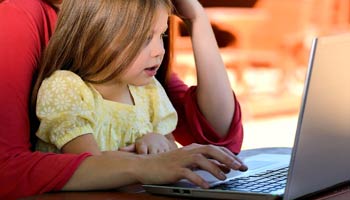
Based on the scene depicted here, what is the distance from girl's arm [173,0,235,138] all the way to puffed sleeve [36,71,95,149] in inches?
13.8

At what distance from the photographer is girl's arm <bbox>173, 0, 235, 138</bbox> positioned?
59.5 inches

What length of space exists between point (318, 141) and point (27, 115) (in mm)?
511

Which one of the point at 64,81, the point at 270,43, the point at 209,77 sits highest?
the point at 64,81

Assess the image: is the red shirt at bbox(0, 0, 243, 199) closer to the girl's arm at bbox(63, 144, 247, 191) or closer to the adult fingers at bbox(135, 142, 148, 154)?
the girl's arm at bbox(63, 144, 247, 191)

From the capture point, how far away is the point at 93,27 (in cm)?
125

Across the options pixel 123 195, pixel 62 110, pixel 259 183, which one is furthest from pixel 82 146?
pixel 259 183

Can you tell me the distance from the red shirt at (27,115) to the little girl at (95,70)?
4 centimetres

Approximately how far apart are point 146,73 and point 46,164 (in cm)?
30

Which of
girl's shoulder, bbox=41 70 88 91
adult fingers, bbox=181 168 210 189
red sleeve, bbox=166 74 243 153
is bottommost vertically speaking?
red sleeve, bbox=166 74 243 153

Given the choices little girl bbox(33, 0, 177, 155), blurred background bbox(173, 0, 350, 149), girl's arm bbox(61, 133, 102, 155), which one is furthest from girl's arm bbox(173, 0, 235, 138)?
blurred background bbox(173, 0, 350, 149)

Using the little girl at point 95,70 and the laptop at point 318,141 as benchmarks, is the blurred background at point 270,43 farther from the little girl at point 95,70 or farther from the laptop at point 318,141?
the laptop at point 318,141

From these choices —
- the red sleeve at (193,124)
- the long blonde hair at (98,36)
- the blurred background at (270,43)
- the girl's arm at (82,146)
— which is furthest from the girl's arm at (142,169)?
the blurred background at (270,43)

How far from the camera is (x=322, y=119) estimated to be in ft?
3.07

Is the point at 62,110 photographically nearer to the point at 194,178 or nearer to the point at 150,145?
the point at 150,145
